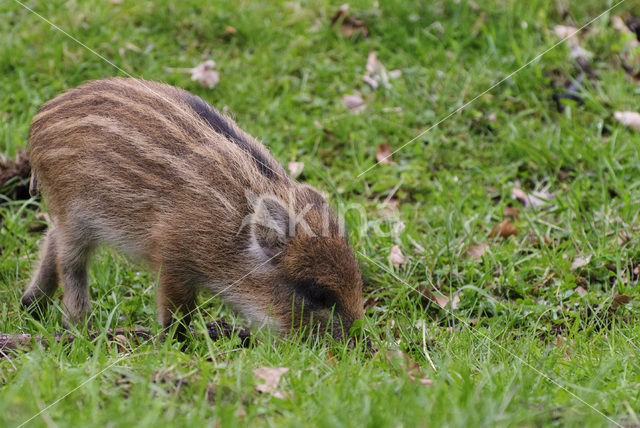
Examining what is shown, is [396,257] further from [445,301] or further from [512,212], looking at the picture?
[512,212]

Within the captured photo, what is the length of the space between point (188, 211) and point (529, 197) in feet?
9.55

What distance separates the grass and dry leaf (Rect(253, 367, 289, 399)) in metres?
0.06

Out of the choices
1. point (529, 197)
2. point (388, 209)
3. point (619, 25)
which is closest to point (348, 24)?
point (388, 209)

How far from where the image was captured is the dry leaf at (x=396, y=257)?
5.30 metres

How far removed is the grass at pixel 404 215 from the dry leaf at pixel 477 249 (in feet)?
0.28

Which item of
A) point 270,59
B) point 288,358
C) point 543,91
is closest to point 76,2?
point 270,59

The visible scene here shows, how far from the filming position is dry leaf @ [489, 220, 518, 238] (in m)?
5.57

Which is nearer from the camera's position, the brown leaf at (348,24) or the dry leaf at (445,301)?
the dry leaf at (445,301)

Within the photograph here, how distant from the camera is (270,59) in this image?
24.4 ft

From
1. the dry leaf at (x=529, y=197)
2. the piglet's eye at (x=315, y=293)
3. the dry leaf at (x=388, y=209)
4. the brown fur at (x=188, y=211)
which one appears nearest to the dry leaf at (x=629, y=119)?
the dry leaf at (x=529, y=197)

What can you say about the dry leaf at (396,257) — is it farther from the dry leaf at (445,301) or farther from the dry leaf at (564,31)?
the dry leaf at (564,31)

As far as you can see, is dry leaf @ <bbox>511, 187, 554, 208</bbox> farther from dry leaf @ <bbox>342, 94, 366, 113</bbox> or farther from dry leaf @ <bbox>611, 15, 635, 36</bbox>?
dry leaf @ <bbox>611, 15, 635, 36</bbox>

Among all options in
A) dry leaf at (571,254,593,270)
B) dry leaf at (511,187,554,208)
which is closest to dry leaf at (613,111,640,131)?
dry leaf at (511,187,554,208)

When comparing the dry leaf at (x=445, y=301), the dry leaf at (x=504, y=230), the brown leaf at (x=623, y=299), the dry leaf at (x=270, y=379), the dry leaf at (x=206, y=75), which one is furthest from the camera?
the dry leaf at (x=206, y=75)
